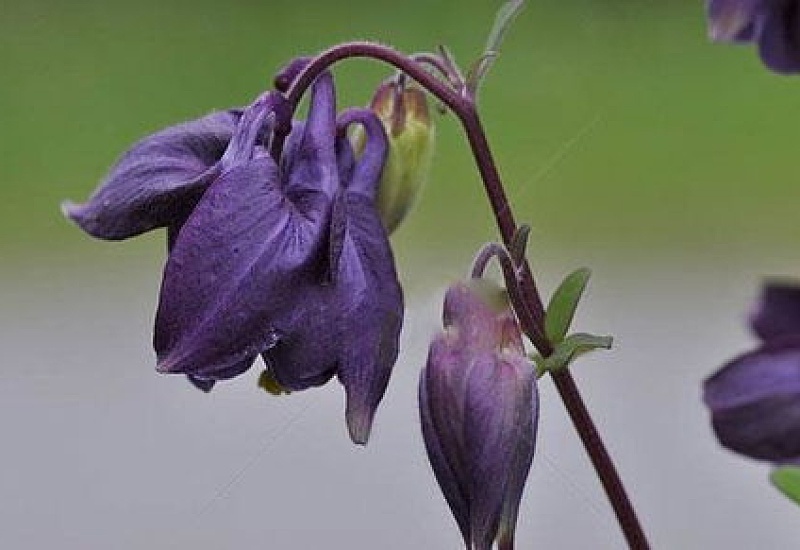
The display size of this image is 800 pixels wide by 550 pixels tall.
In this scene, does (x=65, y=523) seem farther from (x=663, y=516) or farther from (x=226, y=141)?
(x=226, y=141)

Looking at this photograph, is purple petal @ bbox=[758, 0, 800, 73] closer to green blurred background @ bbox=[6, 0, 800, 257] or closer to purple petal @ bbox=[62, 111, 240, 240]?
purple petal @ bbox=[62, 111, 240, 240]

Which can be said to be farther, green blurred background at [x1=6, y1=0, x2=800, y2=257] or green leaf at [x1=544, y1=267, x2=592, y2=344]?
green blurred background at [x1=6, y1=0, x2=800, y2=257]

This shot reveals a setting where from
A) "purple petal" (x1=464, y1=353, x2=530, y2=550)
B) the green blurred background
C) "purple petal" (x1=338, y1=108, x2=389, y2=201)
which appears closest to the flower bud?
"purple petal" (x1=338, y1=108, x2=389, y2=201)

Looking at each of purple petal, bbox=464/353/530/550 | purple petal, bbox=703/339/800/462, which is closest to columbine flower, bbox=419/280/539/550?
purple petal, bbox=464/353/530/550

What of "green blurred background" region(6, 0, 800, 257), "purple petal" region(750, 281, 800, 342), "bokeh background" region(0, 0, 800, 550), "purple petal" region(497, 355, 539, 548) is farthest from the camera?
"green blurred background" region(6, 0, 800, 257)

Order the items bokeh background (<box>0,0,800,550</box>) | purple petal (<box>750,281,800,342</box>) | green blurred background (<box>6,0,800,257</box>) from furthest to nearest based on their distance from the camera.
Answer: green blurred background (<box>6,0,800,257</box>) → bokeh background (<box>0,0,800,550</box>) → purple petal (<box>750,281,800,342</box>)

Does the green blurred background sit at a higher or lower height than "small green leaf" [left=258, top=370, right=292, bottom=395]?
higher

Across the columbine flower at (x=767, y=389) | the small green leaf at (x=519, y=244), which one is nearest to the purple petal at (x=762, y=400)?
the columbine flower at (x=767, y=389)
